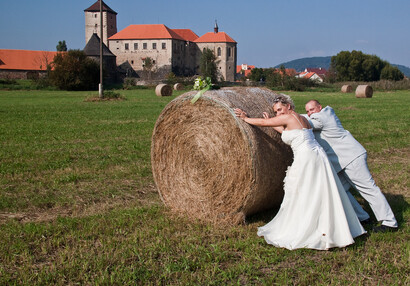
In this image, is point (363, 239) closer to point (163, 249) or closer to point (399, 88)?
point (163, 249)

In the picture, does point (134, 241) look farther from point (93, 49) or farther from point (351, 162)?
point (93, 49)

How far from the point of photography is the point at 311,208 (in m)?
4.66

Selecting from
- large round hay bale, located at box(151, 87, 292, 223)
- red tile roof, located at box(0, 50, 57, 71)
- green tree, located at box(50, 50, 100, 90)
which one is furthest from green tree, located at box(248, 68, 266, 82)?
large round hay bale, located at box(151, 87, 292, 223)

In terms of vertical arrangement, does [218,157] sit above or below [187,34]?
below

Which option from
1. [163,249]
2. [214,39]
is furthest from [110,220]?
[214,39]

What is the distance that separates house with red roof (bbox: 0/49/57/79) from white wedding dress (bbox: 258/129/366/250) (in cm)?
7875

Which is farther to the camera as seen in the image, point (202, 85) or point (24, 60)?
point (24, 60)

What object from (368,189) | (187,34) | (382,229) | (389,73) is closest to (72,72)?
(368,189)

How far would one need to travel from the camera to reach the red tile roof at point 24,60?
80.0 meters

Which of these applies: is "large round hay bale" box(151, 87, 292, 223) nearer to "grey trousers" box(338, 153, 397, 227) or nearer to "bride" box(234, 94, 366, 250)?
"bride" box(234, 94, 366, 250)

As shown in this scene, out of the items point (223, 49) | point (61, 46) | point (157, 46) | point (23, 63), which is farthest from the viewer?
point (61, 46)

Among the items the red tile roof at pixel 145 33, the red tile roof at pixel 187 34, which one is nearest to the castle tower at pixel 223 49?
the red tile roof at pixel 187 34

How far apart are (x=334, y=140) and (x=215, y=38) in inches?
4113

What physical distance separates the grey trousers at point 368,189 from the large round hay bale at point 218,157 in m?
0.78
